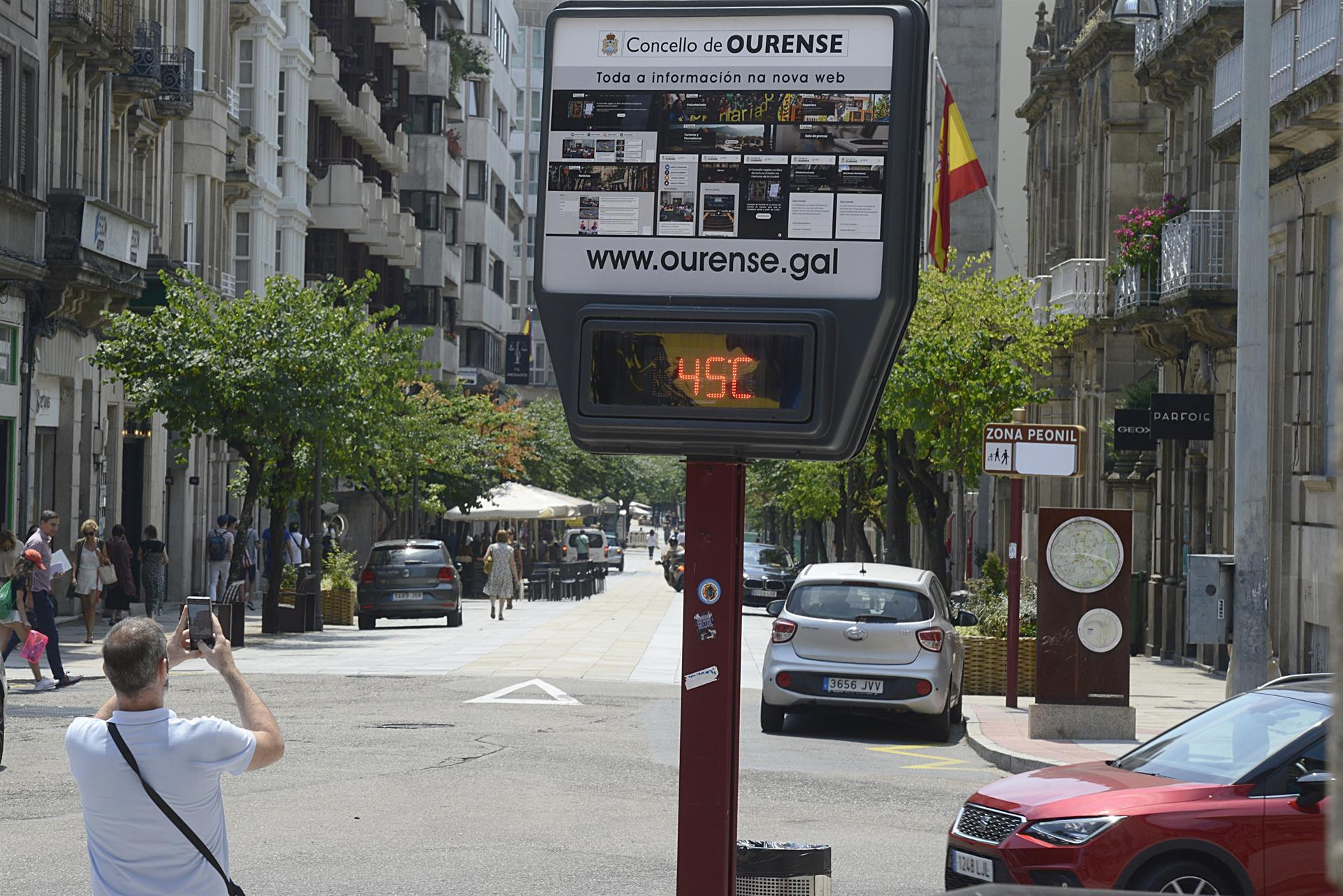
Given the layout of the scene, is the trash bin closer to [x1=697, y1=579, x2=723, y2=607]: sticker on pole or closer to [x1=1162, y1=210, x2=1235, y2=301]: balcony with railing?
[x1=697, y1=579, x2=723, y2=607]: sticker on pole

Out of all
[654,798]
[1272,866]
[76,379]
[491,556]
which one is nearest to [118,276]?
[76,379]

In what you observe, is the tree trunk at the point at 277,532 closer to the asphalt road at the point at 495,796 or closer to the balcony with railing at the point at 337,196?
the asphalt road at the point at 495,796

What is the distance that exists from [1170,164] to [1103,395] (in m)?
6.52

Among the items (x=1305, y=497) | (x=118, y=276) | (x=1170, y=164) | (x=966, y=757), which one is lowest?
(x=966, y=757)

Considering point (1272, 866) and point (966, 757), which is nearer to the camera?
point (1272, 866)

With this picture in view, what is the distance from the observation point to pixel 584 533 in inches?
3324

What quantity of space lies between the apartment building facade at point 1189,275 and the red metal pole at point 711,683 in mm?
9328

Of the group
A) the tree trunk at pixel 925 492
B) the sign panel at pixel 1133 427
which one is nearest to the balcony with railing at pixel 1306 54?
the sign panel at pixel 1133 427

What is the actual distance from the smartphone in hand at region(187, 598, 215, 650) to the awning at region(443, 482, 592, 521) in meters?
52.4

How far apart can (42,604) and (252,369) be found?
31.5 feet

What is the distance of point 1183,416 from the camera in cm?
3022

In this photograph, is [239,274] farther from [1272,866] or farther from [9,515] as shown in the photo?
[1272,866]

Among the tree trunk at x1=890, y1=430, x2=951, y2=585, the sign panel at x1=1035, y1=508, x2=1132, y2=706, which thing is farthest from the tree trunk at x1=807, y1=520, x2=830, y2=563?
the sign panel at x1=1035, y1=508, x2=1132, y2=706

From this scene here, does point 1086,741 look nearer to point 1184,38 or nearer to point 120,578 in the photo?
point 1184,38
